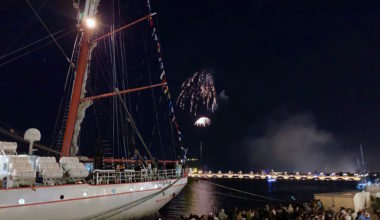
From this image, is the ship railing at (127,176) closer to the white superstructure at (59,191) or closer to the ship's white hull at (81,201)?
the white superstructure at (59,191)

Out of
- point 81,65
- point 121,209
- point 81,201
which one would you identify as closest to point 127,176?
point 121,209

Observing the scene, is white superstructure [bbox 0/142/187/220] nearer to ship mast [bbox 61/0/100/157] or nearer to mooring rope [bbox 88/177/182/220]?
mooring rope [bbox 88/177/182/220]

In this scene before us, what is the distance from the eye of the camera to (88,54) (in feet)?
100

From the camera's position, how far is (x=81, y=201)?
21219 mm

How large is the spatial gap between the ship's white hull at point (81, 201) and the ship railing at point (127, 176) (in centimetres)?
51

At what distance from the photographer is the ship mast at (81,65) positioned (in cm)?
2670

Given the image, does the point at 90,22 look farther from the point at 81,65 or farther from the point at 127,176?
the point at 127,176

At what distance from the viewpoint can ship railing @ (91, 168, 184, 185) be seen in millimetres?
23672

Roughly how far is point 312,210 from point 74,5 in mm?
27057

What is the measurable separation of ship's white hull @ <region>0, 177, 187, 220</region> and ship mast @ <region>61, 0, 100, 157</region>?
581 cm

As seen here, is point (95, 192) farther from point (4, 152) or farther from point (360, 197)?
point (360, 197)

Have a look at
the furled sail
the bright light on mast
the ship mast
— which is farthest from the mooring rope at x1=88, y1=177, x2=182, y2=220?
the bright light on mast

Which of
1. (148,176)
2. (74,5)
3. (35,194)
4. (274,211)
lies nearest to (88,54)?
(74,5)

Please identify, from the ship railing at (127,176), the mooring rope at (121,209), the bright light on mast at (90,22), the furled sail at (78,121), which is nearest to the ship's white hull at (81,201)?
the mooring rope at (121,209)
